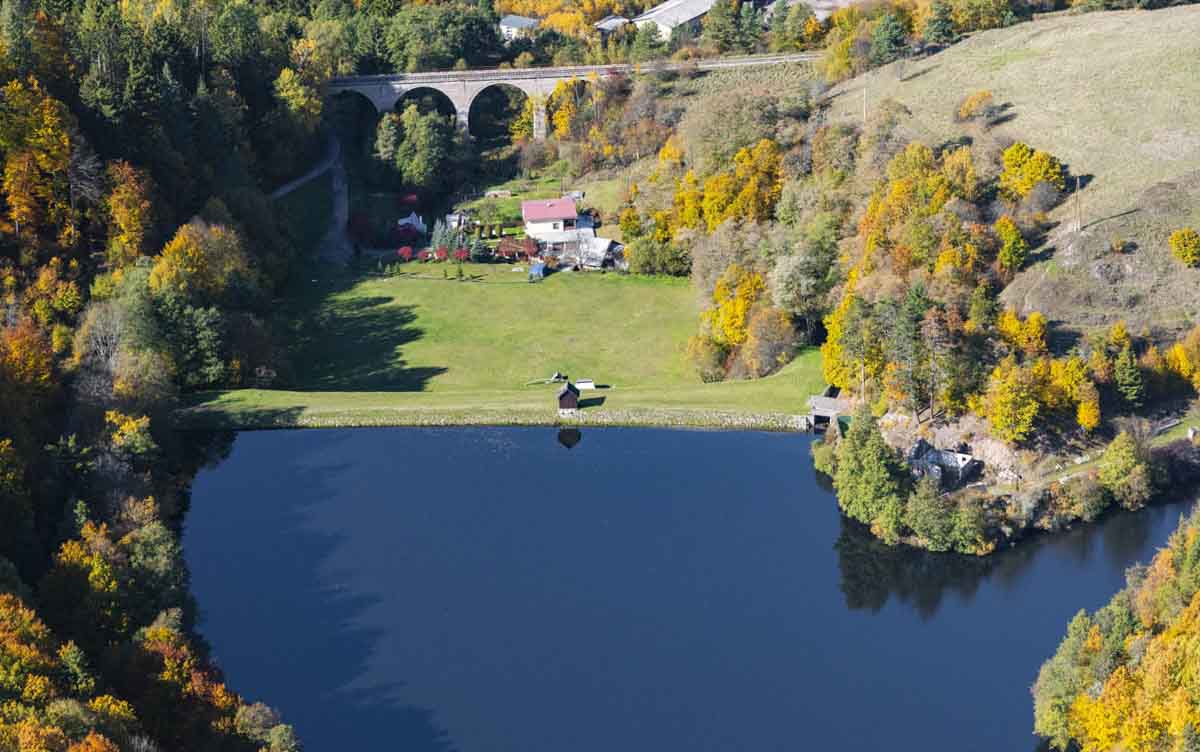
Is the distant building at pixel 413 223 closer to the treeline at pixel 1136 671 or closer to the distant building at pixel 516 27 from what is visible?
the distant building at pixel 516 27

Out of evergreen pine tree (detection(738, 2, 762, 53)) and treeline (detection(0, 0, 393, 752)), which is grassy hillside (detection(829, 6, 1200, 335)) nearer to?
evergreen pine tree (detection(738, 2, 762, 53))

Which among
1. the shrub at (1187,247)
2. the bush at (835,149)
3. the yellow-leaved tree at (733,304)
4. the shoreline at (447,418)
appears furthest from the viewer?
the bush at (835,149)

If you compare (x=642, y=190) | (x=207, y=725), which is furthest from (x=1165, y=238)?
(x=207, y=725)

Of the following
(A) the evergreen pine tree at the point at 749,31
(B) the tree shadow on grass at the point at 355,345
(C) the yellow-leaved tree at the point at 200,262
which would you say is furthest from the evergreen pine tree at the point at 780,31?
(C) the yellow-leaved tree at the point at 200,262

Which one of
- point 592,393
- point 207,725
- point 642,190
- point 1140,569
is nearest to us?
point 207,725

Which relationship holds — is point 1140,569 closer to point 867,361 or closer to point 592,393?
point 867,361

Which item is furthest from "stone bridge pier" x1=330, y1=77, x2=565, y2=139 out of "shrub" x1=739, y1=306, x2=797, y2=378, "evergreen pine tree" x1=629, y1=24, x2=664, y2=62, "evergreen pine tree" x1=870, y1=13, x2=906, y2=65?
"shrub" x1=739, y1=306, x2=797, y2=378
